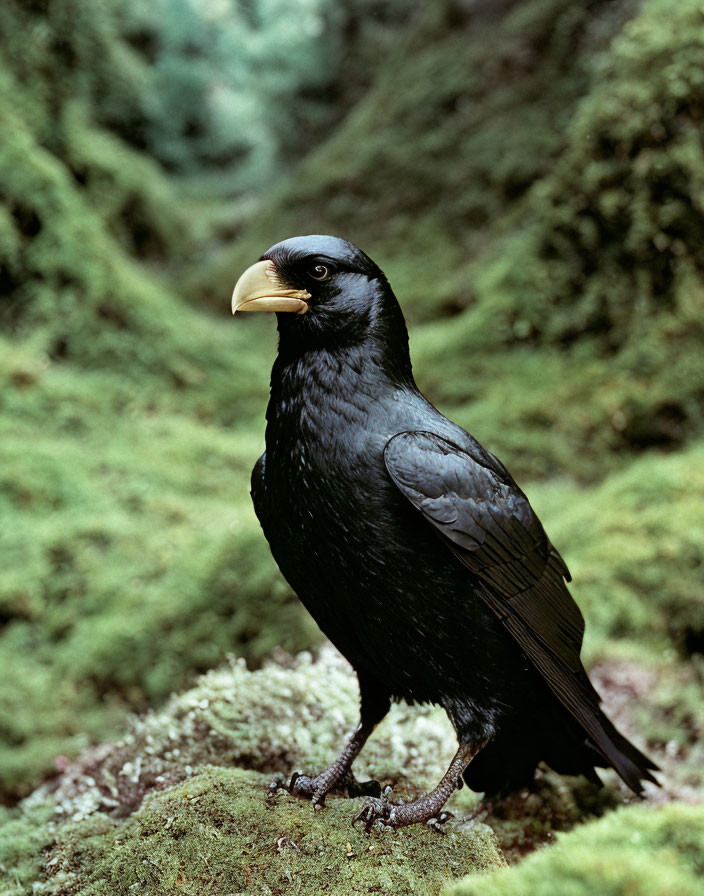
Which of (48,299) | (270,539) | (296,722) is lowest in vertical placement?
(296,722)

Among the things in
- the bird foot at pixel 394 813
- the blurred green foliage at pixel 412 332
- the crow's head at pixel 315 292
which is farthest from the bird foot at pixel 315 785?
the blurred green foliage at pixel 412 332

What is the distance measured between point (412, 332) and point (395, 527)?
6316 mm

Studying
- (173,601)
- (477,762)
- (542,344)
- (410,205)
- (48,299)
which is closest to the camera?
(477,762)

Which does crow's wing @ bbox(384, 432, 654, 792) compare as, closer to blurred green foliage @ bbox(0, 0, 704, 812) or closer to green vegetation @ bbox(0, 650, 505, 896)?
green vegetation @ bbox(0, 650, 505, 896)

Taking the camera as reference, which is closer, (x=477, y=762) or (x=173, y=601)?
(x=477, y=762)

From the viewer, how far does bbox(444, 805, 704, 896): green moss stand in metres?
1.41

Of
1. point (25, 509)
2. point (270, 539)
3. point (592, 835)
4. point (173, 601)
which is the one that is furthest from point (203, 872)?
point (25, 509)

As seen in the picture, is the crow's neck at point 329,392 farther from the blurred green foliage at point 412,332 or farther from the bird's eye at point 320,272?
the blurred green foliage at point 412,332

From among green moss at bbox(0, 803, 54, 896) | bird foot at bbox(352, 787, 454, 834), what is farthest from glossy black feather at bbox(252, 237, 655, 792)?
green moss at bbox(0, 803, 54, 896)

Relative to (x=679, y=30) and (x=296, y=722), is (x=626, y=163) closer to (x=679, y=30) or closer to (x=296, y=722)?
(x=679, y=30)

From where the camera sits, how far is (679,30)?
628 cm

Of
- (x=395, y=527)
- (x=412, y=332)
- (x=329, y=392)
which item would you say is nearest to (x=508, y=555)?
(x=395, y=527)

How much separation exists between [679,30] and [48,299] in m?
6.39

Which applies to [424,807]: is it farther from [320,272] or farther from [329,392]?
[320,272]
